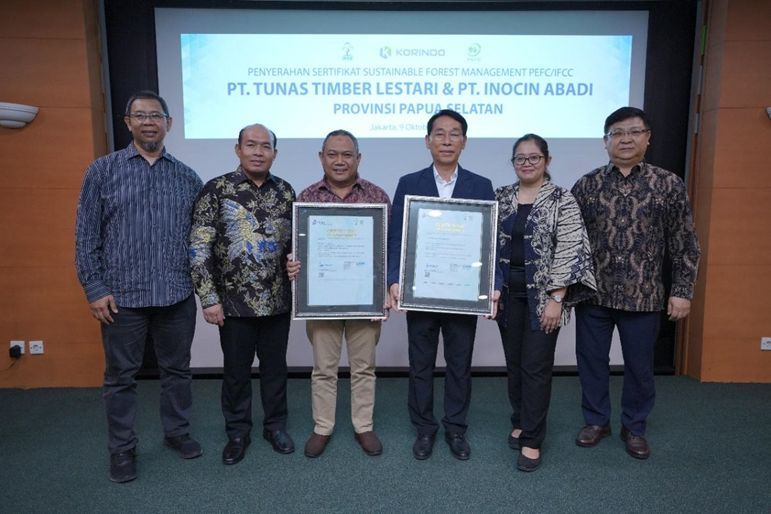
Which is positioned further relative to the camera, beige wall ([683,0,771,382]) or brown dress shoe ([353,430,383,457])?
beige wall ([683,0,771,382])

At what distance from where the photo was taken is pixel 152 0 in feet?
10.6

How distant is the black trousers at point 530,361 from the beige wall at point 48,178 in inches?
116

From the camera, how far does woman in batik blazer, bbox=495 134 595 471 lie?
2018mm

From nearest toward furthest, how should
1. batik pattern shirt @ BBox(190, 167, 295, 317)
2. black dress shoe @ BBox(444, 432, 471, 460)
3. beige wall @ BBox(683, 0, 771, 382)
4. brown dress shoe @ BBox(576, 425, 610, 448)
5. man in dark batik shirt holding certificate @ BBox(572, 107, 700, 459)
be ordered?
batik pattern shirt @ BBox(190, 167, 295, 317) < man in dark batik shirt holding certificate @ BBox(572, 107, 700, 459) < black dress shoe @ BBox(444, 432, 471, 460) < brown dress shoe @ BBox(576, 425, 610, 448) < beige wall @ BBox(683, 0, 771, 382)

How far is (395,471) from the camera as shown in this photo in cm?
222

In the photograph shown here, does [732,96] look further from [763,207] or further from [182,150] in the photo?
[182,150]

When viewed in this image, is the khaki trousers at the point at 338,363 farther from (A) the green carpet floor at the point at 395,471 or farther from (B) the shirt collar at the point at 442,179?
(B) the shirt collar at the point at 442,179

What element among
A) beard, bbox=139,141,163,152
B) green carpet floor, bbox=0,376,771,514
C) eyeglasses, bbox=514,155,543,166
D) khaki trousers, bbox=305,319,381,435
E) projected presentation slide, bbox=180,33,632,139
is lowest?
green carpet floor, bbox=0,376,771,514

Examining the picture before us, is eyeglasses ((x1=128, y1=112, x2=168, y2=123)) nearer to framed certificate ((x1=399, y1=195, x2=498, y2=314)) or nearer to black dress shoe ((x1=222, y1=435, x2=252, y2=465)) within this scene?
framed certificate ((x1=399, y1=195, x2=498, y2=314))

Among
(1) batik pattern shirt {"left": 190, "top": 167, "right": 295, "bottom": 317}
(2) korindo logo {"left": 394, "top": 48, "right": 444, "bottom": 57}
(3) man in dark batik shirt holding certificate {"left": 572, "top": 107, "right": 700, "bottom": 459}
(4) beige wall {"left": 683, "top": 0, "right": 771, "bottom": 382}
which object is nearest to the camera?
(1) batik pattern shirt {"left": 190, "top": 167, "right": 295, "bottom": 317}

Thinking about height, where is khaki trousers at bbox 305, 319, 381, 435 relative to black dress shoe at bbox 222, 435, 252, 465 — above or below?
above

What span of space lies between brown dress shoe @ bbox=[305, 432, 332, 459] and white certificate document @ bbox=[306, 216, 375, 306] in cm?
75

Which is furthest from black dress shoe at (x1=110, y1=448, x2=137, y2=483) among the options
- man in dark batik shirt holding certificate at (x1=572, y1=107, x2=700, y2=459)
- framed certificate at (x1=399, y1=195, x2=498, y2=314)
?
man in dark batik shirt holding certificate at (x1=572, y1=107, x2=700, y2=459)

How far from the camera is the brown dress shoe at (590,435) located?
2.45m
